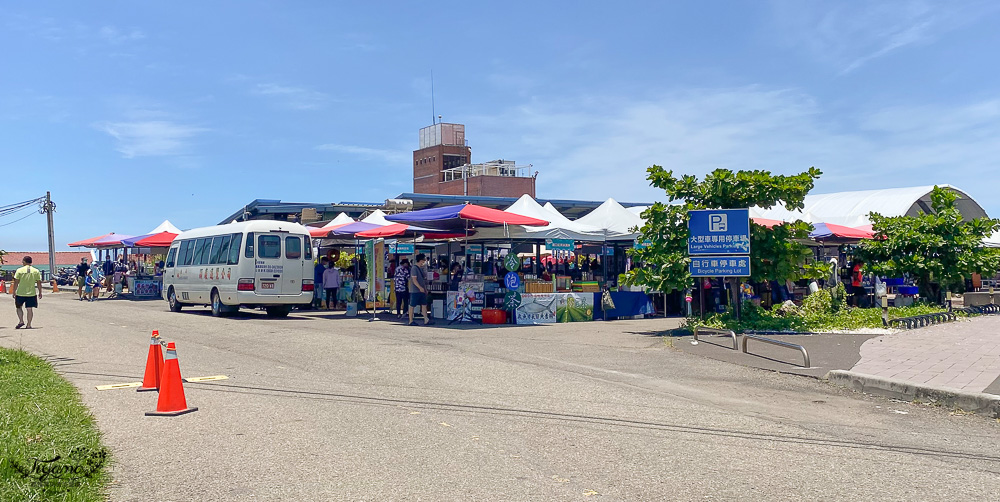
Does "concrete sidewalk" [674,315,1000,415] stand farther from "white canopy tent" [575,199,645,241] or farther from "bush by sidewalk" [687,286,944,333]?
"white canopy tent" [575,199,645,241]

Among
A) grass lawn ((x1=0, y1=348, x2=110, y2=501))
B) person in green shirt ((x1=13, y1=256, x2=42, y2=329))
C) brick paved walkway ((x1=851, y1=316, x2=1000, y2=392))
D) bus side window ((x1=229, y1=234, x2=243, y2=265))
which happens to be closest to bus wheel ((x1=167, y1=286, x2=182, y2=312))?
bus side window ((x1=229, y1=234, x2=243, y2=265))

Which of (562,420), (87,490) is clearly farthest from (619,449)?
(87,490)

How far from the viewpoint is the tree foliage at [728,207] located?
59.6 feet

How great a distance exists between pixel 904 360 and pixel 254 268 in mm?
15759

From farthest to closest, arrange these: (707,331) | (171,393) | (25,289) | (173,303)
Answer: (173,303)
(25,289)
(707,331)
(171,393)

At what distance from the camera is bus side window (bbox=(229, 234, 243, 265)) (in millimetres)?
22125

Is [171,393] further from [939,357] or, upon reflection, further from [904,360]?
[939,357]

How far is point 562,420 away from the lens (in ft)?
27.2

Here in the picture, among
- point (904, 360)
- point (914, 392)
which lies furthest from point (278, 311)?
point (914, 392)

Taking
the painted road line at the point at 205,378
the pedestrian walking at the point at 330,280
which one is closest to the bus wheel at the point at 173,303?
the pedestrian walking at the point at 330,280

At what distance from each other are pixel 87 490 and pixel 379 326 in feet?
47.4

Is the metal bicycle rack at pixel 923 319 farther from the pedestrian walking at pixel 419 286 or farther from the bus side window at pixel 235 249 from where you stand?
the bus side window at pixel 235 249

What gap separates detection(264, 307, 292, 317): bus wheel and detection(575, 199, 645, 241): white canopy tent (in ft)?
29.4

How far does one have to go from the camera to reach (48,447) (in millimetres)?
6340
